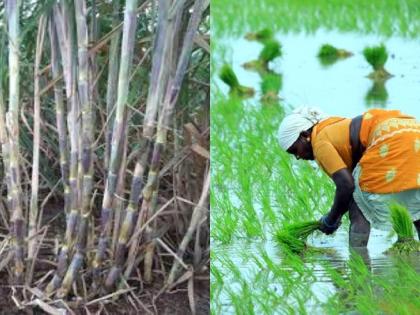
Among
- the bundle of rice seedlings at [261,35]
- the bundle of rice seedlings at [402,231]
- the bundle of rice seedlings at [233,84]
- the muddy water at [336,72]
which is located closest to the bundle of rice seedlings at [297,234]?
the bundle of rice seedlings at [402,231]

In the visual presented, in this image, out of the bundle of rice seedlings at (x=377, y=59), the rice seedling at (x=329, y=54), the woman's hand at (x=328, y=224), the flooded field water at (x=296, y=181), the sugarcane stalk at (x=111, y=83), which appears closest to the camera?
the sugarcane stalk at (x=111, y=83)

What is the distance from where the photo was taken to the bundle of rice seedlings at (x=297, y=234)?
3668mm

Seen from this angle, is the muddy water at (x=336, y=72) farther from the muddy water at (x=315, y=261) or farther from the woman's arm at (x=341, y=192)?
the woman's arm at (x=341, y=192)

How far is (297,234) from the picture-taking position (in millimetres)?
3674

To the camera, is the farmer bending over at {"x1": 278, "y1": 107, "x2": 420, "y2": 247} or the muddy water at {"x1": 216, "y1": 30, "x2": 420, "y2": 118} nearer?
the farmer bending over at {"x1": 278, "y1": 107, "x2": 420, "y2": 247}

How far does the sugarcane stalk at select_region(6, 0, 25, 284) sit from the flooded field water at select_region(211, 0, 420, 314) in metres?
0.54

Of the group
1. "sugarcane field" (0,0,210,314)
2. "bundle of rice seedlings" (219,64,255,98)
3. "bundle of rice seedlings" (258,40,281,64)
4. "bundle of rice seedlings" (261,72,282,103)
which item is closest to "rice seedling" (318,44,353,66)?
"bundle of rice seedlings" (258,40,281,64)

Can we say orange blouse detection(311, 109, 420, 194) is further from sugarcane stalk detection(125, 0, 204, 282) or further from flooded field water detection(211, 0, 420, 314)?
sugarcane stalk detection(125, 0, 204, 282)

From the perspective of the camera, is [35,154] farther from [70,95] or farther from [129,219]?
[129,219]

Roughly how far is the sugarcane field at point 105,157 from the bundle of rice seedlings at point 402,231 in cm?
66

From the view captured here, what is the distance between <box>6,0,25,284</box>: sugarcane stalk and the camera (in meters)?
3.01

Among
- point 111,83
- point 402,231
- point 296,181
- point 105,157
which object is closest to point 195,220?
point 105,157

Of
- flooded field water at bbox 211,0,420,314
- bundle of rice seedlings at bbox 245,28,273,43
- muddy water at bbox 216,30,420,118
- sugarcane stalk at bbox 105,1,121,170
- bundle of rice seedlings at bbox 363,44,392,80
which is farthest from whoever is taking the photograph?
bundle of rice seedlings at bbox 245,28,273,43

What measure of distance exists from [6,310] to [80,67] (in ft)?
2.08
